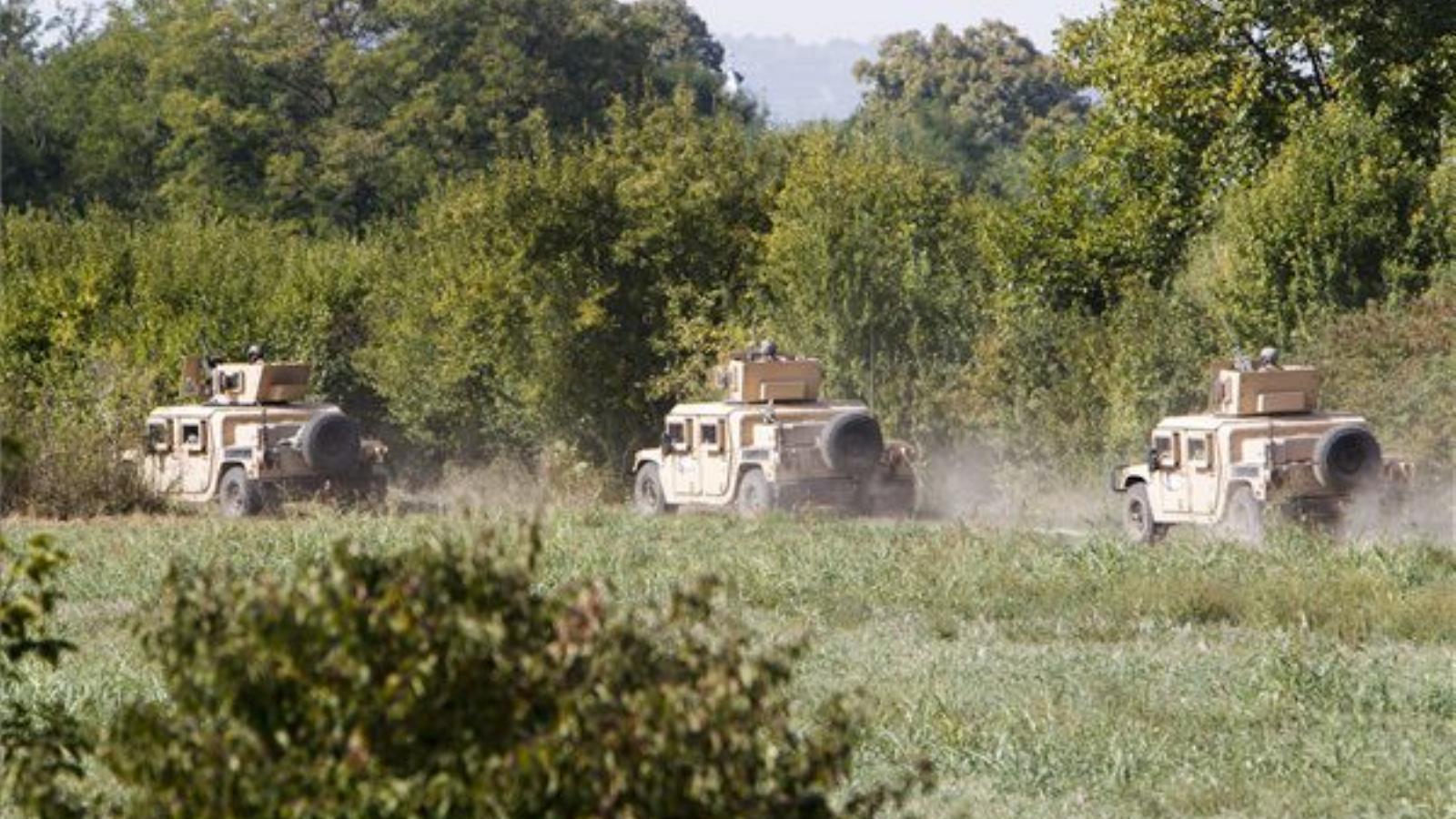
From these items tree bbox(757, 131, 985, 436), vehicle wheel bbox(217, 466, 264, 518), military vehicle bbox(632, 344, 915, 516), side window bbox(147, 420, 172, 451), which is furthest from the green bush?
Answer: side window bbox(147, 420, 172, 451)

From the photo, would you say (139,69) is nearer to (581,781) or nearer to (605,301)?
(605,301)

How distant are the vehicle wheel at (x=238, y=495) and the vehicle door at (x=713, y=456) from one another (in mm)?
5643

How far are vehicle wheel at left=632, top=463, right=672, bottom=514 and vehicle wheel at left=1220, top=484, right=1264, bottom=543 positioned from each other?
9.50 m

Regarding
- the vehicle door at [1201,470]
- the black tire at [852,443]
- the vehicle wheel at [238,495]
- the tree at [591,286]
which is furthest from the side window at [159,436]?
the vehicle door at [1201,470]

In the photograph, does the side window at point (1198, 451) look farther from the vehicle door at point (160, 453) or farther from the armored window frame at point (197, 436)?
the vehicle door at point (160, 453)

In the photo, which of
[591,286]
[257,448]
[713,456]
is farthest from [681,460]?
[591,286]

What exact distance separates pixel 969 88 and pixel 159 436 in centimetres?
7124

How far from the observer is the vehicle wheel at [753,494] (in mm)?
32750

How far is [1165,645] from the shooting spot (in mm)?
18469

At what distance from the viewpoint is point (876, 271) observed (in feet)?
126

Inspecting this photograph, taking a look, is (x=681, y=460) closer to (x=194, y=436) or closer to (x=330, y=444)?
(x=330, y=444)

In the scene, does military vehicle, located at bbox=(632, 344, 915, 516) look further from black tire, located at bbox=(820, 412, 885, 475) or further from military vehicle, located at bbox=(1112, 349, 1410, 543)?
military vehicle, located at bbox=(1112, 349, 1410, 543)

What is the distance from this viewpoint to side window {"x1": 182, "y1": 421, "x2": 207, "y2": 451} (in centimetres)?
3659

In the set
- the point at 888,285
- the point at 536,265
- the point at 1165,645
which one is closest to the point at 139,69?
the point at 536,265
